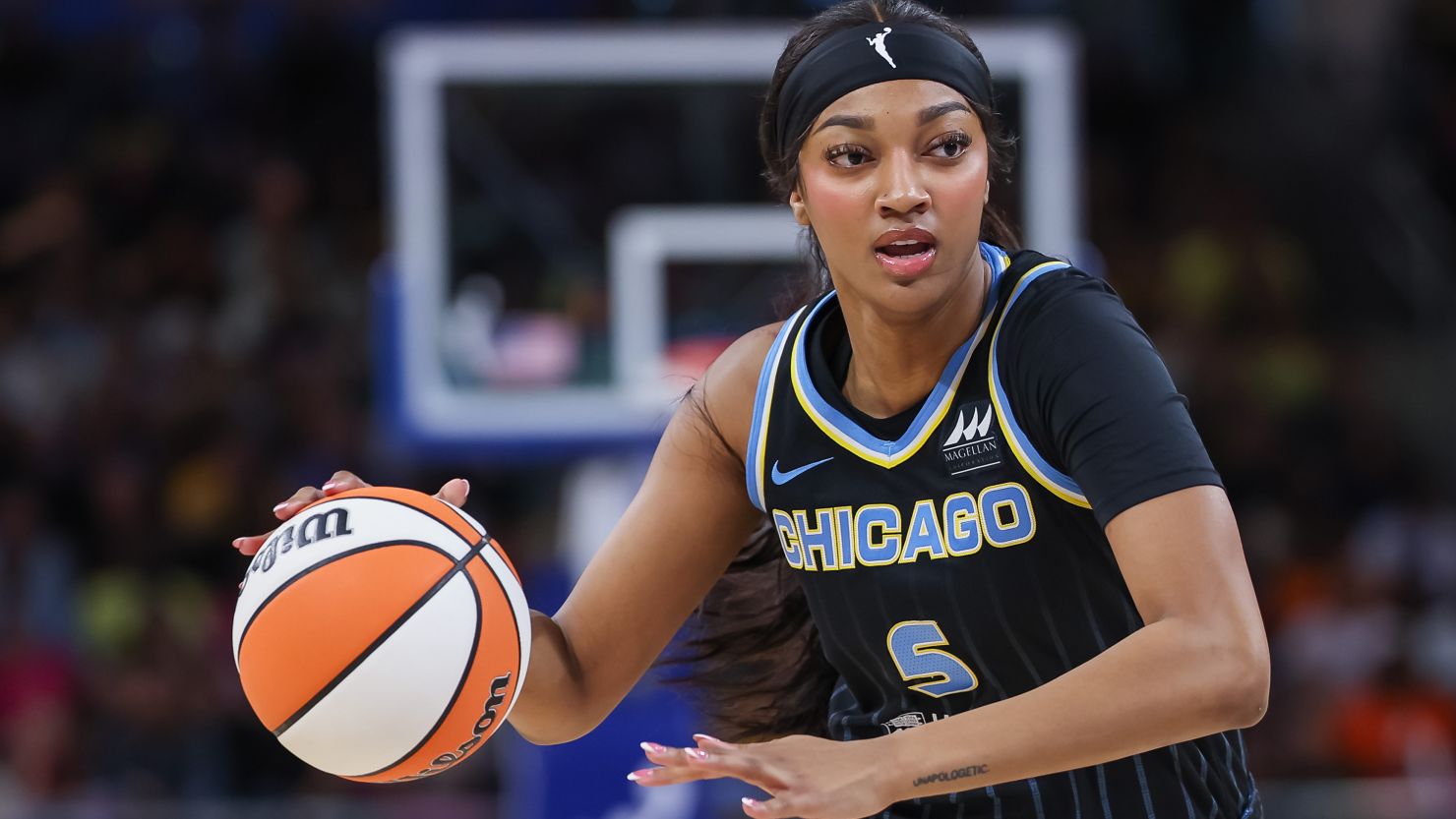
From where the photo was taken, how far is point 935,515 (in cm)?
271

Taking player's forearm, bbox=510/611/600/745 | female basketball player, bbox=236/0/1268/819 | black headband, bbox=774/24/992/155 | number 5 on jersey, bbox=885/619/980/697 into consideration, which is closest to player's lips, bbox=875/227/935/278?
female basketball player, bbox=236/0/1268/819

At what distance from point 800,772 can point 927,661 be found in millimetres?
607

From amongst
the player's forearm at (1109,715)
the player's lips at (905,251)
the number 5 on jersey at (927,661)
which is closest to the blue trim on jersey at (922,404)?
the player's lips at (905,251)

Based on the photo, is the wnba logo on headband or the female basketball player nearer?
the female basketball player

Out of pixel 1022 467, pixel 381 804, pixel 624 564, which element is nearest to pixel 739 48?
pixel 381 804

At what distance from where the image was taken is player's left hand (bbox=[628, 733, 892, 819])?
7.28 ft

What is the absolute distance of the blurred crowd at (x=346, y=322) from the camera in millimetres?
8062

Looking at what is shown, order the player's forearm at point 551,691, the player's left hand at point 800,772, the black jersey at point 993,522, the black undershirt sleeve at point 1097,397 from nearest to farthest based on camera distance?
1. the player's left hand at point 800,772
2. the black undershirt sleeve at point 1097,397
3. the black jersey at point 993,522
4. the player's forearm at point 551,691

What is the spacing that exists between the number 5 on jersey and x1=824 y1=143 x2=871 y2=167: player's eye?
0.68m

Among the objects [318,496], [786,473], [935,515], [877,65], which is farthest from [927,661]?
[318,496]

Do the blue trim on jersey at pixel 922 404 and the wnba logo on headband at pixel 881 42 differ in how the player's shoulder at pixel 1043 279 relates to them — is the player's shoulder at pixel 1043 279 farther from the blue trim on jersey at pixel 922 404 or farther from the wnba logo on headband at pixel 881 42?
the wnba logo on headband at pixel 881 42

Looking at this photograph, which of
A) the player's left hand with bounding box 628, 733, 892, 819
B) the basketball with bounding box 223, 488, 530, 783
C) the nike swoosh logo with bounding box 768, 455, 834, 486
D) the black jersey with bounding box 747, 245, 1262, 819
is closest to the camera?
the player's left hand with bounding box 628, 733, 892, 819

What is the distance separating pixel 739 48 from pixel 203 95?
15.7 feet

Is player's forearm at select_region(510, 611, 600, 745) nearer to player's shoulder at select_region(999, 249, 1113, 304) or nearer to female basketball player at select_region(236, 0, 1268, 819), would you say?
female basketball player at select_region(236, 0, 1268, 819)
